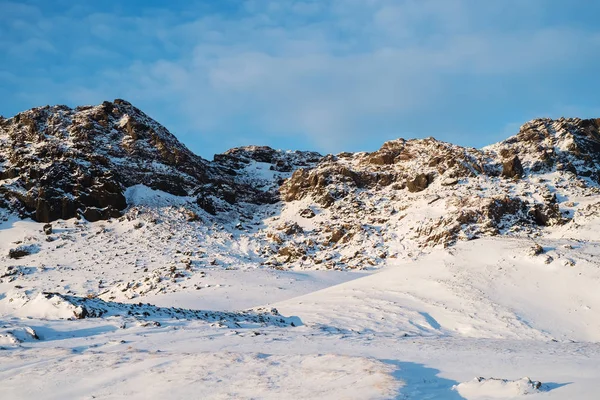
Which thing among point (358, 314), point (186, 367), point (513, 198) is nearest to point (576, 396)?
point (186, 367)

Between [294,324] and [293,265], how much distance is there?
70.6ft

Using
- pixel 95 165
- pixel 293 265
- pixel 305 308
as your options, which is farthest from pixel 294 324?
pixel 95 165

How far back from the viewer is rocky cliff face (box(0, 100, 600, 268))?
139ft

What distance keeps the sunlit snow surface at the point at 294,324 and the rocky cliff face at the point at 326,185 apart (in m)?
4.02

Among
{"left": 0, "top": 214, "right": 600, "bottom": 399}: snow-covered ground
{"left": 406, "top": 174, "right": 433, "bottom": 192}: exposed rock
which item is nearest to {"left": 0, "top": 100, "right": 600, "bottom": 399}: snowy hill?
{"left": 0, "top": 214, "right": 600, "bottom": 399}: snow-covered ground

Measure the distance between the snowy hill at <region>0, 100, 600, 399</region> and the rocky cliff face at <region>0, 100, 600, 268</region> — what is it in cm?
25

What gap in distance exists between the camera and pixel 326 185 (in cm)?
5706

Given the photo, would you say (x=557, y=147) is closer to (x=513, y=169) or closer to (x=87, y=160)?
(x=513, y=169)

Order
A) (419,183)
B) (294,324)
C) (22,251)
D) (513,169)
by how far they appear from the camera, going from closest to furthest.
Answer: (294,324) → (22,251) → (513,169) → (419,183)

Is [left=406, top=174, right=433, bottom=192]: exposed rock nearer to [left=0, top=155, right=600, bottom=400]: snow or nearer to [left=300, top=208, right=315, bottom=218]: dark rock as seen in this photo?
[left=0, top=155, right=600, bottom=400]: snow

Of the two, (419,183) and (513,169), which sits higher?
(513,169)

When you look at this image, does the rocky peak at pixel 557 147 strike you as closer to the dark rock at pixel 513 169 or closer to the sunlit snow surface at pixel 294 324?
the dark rock at pixel 513 169

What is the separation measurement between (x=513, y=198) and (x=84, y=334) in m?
40.4

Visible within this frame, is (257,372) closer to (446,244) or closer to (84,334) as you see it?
(84,334)
